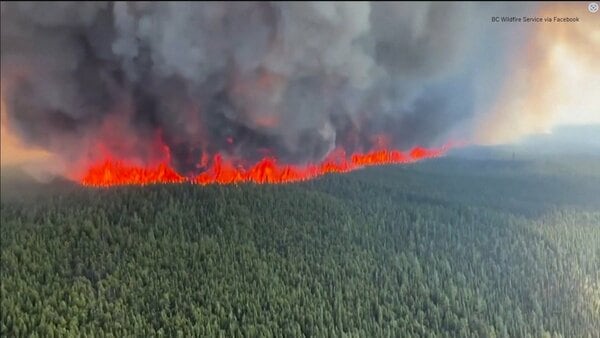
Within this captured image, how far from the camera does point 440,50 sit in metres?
2.82

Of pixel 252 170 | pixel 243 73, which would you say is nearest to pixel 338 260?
pixel 252 170

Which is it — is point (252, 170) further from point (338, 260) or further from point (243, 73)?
point (338, 260)

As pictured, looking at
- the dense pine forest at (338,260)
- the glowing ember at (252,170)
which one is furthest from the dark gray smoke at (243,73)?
the dense pine forest at (338,260)

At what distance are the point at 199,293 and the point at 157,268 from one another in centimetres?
26

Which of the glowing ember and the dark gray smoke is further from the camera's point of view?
the glowing ember

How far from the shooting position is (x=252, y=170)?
3236mm

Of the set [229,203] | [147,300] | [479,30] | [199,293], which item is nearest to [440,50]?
[479,30]

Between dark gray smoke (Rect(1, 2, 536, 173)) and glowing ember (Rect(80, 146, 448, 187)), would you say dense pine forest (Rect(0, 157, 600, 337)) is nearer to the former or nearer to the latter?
glowing ember (Rect(80, 146, 448, 187))

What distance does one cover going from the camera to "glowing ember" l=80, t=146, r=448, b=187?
122 inches

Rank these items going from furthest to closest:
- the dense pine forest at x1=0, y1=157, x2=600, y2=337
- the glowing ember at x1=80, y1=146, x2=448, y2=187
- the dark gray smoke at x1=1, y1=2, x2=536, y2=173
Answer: the glowing ember at x1=80, y1=146, x2=448, y2=187
the dense pine forest at x1=0, y1=157, x2=600, y2=337
the dark gray smoke at x1=1, y1=2, x2=536, y2=173

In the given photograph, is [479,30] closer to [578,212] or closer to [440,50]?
[440,50]

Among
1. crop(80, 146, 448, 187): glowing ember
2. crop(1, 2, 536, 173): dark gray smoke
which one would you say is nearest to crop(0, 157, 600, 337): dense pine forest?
crop(80, 146, 448, 187): glowing ember

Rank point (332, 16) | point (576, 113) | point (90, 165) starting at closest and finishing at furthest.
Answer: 1. point (332, 16)
2. point (576, 113)
3. point (90, 165)

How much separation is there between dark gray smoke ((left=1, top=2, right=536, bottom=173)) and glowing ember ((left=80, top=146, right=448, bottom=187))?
55mm
